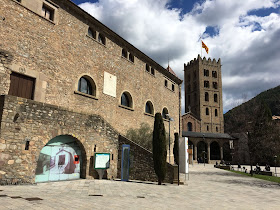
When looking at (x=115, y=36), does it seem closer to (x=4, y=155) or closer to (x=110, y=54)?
(x=110, y=54)

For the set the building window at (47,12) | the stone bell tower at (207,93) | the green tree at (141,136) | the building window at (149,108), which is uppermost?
the stone bell tower at (207,93)

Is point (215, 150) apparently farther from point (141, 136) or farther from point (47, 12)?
point (47, 12)

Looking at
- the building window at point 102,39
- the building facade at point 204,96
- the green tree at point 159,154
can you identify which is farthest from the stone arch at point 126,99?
the building facade at point 204,96

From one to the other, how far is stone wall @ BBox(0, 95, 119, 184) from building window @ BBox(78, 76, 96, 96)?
14.1 feet

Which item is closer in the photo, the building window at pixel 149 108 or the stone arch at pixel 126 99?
the stone arch at pixel 126 99

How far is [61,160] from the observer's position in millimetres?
10523

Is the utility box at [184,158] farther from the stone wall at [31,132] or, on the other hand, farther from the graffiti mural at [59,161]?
the graffiti mural at [59,161]

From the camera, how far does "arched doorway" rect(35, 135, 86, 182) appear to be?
9.71m

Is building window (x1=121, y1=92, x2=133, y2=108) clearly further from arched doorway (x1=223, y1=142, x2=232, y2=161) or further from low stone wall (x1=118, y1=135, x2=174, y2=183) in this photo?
arched doorway (x1=223, y1=142, x2=232, y2=161)

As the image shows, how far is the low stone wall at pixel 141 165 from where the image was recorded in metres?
12.8

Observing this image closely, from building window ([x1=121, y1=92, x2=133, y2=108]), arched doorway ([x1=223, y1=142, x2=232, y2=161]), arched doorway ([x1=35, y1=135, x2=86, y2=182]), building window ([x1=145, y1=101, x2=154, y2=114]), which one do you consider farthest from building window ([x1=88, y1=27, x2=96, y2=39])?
arched doorway ([x1=223, y1=142, x2=232, y2=161])

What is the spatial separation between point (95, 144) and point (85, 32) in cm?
885

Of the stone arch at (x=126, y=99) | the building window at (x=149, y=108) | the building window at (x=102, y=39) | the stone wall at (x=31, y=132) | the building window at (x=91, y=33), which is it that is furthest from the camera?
the building window at (x=149, y=108)

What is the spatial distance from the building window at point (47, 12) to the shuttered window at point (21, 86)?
14.4 ft
